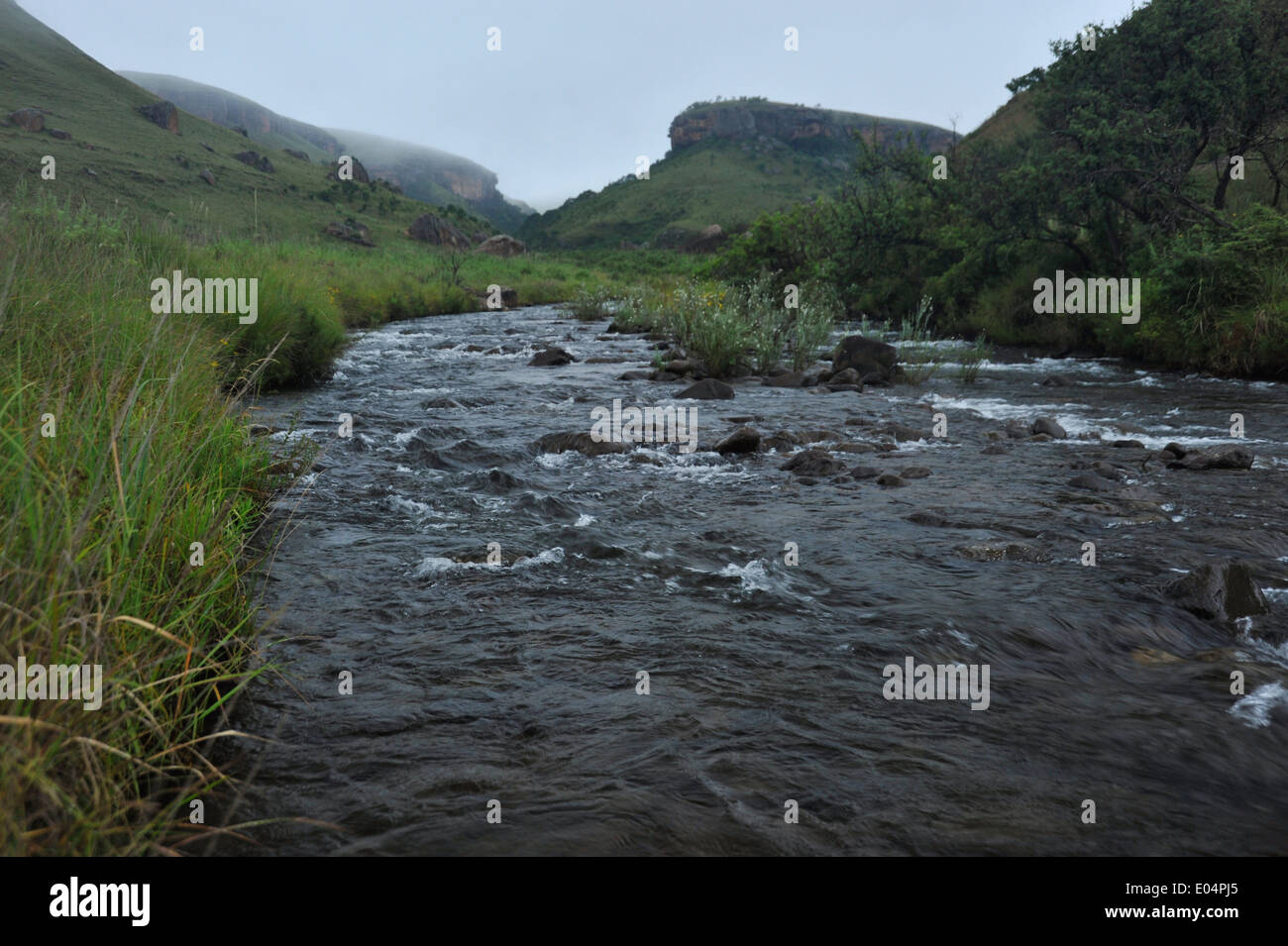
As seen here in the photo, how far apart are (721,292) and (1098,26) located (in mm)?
10209

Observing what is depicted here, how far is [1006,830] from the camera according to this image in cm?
252

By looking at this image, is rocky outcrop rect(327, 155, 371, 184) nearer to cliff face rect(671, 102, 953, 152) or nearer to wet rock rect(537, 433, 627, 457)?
cliff face rect(671, 102, 953, 152)

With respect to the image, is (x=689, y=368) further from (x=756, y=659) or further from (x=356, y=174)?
(x=356, y=174)

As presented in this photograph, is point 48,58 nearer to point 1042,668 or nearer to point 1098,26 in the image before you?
point 1098,26

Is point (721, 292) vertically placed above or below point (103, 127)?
below

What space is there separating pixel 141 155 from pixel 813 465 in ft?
184

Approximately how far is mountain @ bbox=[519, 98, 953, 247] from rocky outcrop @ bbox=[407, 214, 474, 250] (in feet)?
69.7

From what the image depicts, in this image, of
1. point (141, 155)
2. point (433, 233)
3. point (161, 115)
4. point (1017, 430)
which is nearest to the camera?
point (1017, 430)

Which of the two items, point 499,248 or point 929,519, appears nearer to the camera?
point 929,519

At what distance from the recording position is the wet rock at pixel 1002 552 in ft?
16.6

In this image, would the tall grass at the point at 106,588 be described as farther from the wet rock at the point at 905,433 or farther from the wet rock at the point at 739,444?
the wet rock at the point at 905,433

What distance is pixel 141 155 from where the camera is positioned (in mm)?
48188

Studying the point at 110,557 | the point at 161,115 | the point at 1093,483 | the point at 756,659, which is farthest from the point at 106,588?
the point at 161,115
